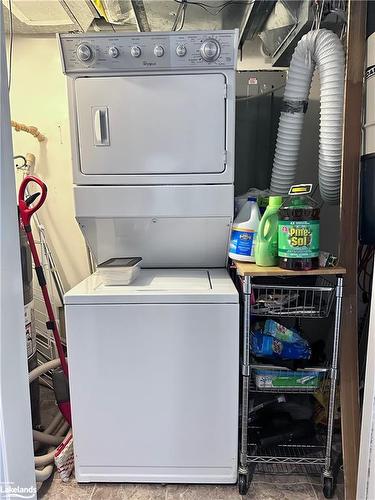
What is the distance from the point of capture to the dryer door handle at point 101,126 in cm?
181

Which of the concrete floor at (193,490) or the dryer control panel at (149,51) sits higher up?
the dryer control panel at (149,51)

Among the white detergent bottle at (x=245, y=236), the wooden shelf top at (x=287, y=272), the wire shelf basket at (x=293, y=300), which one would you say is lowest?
the wire shelf basket at (x=293, y=300)

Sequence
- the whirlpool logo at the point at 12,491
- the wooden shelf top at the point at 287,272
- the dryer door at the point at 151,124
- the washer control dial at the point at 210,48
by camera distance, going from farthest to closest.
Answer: the dryer door at the point at 151,124
the washer control dial at the point at 210,48
the wooden shelf top at the point at 287,272
the whirlpool logo at the point at 12,491

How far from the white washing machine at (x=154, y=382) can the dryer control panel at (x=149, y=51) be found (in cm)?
113

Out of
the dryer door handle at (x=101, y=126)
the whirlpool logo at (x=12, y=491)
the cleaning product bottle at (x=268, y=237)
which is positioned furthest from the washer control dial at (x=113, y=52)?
the whirlpool logo at (x=12, y=491)

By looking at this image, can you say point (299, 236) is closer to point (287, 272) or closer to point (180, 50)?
point (287, 272)

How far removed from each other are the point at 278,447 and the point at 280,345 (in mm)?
605

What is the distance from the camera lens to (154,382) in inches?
66.4

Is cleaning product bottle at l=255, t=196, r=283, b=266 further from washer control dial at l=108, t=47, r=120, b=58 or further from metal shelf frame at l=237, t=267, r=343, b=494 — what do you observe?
washer control dial at l=108, t=47, r=120, b=58

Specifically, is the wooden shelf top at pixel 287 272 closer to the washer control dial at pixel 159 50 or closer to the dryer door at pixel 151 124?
the dryer door at pixel 151 124

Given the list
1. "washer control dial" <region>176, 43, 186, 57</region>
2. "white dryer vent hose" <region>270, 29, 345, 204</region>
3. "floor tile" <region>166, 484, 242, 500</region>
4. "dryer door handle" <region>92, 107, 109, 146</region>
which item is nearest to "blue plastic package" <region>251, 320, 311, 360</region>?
"floor tile" <region>166, 484, 242, 500</region>

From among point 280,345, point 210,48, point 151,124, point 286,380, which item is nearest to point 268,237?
point 280,345

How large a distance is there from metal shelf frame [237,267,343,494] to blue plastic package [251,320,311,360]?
11 centimetres

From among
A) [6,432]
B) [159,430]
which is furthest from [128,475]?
[6,432]
